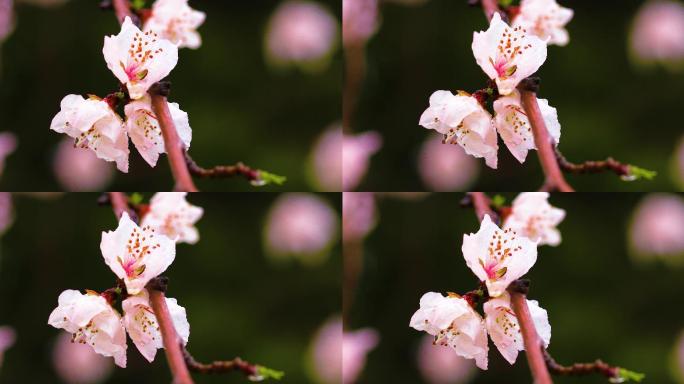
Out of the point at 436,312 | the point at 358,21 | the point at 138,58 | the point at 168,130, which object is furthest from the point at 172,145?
the point at 436,312

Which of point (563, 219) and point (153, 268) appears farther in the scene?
point (563, 219)

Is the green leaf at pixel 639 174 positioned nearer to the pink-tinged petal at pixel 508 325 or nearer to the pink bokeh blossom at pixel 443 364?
the pink-tinged petal at pixel 508 325

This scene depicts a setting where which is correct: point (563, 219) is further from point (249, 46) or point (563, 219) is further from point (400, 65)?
point (249, 46)

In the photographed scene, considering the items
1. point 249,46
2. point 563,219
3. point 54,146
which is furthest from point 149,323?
point 563,219

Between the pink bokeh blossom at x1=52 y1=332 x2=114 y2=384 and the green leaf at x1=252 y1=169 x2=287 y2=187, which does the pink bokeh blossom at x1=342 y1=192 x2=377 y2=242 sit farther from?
Result: the pink bokeh blossom at x1=52 y1=332 x2=114 y2=384

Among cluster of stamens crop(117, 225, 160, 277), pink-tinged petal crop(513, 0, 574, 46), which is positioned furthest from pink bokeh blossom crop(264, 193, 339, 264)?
pink-tinged petal crop(513, 0, 574, 46)
